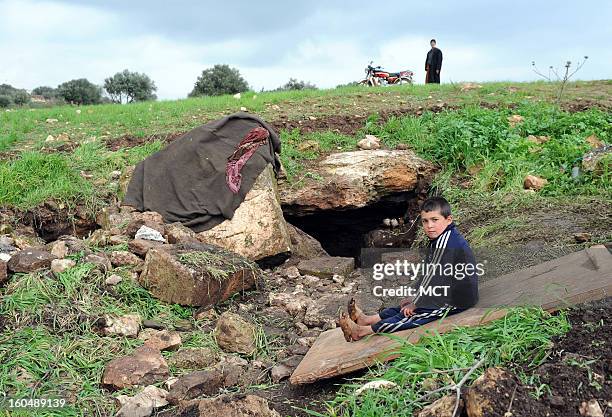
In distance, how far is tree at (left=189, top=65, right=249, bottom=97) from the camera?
81.3ft

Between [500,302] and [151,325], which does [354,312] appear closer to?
[500,302]

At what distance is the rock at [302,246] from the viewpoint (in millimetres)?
6285

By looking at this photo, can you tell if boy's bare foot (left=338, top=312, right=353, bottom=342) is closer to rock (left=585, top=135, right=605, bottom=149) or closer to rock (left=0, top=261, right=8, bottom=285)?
rock (left=0, top=261, right=8, bottom=285)

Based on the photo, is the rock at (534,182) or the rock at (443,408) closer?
the rock at (443,408)

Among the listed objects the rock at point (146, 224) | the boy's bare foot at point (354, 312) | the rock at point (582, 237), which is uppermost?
the rock at point (582, 237)

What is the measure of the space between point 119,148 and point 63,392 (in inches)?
191

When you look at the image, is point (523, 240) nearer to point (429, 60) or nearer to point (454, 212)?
point (454, 212)

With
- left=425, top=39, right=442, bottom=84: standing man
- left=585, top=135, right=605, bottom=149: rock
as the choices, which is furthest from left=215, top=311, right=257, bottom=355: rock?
left=425, top=39, right=442, bottom=84: standing man

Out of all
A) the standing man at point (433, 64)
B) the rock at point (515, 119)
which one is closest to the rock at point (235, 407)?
the rock at point (515, 119)

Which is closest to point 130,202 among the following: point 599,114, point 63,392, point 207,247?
point 207,247

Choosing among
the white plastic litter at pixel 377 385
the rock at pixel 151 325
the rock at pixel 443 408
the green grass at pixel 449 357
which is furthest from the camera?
the rock at pixel 151 325

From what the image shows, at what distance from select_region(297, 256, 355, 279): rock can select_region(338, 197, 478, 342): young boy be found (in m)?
2.13

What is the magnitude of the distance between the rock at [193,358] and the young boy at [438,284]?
920 mm

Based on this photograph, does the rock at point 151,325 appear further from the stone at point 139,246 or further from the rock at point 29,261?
the rock at point 29,261
